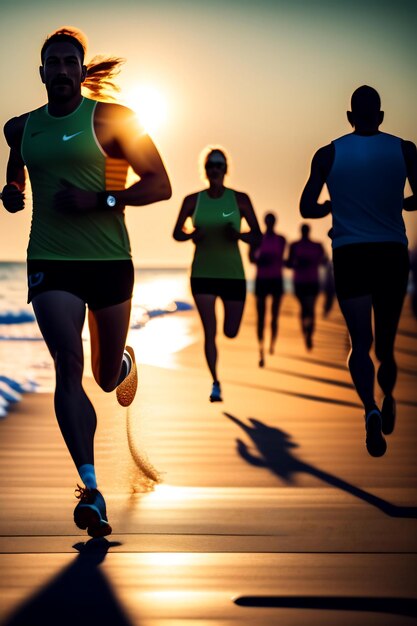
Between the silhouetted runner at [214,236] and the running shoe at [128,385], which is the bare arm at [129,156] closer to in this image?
the running shoe at [128,385]

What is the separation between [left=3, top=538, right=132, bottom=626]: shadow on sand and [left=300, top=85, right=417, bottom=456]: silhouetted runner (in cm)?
223

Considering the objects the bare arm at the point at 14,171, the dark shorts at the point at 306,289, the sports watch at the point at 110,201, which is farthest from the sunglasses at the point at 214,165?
the dark shorts at the point at 306,289

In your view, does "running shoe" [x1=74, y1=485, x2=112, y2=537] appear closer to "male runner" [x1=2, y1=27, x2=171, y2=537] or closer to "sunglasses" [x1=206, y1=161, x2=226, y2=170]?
"male runner" [x1=2, y1=27, x2=171, y2=537]

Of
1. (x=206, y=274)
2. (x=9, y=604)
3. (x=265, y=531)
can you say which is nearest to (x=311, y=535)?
(x=265, y=531)

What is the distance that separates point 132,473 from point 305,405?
3927 mm

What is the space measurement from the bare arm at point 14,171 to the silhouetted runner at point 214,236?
4225 millimetres

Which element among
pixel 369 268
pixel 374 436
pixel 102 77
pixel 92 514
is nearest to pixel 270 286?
pixel 369 268

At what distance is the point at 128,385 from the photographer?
6566mm

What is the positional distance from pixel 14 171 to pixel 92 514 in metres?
1.72

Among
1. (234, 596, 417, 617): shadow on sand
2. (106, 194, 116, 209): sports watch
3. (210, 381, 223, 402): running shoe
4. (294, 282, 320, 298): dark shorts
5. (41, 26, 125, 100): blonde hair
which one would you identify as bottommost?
(210, 381, 223, 402): running shoe

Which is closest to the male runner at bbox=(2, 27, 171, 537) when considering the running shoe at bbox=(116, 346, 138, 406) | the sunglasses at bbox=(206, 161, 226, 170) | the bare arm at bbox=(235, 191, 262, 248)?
the running shoe at bbox=(116, 346, 138, 406)

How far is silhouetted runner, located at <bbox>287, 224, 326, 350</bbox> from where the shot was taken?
52.9 feet

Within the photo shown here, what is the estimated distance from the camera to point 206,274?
987 cm

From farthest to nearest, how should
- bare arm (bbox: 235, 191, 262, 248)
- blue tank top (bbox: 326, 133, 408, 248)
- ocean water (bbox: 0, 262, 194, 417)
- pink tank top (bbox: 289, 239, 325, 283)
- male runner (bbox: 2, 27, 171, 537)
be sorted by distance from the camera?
1. pink tank top (bbox: 289, 239, 325, 283)
2. ocean water (bbox: 0, 262, 194, 417)
3. bare arm (bbox: 235, 191, 262, 248)
4. blue tank top (bbox: 326, 133, 408, 248)
5. male runner (bbox: 2, 27, 171, 537)
